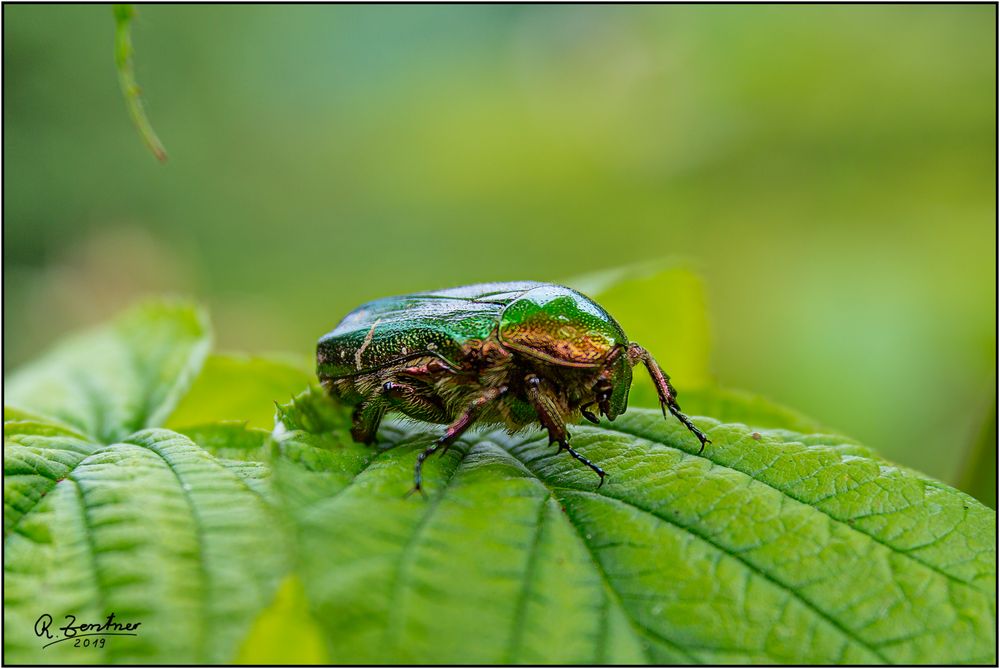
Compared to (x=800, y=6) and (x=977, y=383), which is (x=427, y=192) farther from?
(x=977, y=383)

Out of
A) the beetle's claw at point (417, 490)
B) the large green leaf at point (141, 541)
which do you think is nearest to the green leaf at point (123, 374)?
the large green leaf at point (141, 541)

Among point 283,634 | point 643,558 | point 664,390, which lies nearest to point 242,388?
point 664,390

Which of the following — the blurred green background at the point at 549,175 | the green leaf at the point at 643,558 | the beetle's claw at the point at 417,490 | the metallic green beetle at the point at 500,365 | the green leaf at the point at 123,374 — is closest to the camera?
the green leaf at the point at 643,558

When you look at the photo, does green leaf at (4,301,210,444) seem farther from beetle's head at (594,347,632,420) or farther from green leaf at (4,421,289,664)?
beetle's head at (594,347,632,420)

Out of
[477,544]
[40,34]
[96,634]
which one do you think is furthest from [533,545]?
[40,34]
